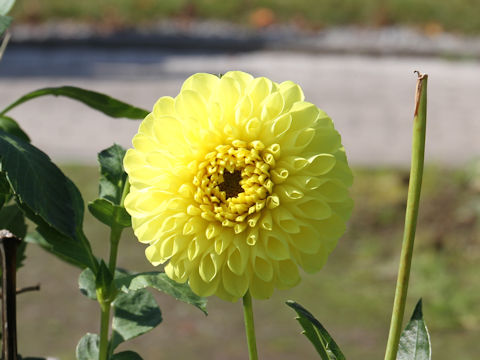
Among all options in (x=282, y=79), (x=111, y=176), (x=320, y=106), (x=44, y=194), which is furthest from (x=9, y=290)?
(x=282, y=79)

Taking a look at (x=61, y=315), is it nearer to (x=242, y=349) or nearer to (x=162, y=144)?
(x=242, y=349)

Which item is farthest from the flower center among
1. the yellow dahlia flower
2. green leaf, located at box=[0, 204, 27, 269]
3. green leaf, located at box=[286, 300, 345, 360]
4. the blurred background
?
the blurred background

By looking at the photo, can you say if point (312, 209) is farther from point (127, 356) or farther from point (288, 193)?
point (127, 356)

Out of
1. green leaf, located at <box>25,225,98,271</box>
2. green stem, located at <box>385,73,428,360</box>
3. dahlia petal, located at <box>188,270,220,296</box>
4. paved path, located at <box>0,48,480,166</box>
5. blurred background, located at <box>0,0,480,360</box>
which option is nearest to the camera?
green stem, located at <box>385,73,428,360</box>

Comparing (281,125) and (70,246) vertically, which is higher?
(281,125)

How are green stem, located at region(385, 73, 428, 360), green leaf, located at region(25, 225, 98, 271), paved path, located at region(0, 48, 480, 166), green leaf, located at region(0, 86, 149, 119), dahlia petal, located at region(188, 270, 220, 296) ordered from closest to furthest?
green stem, located at region(385, 73, 428, 360) < dahlia petal, located at region(188, 270, 220, 296) < green leaf, located at region(25, 225, 98, 271) < green leaf, located at region(0, 86, 149, 119) < paved path, located at region(0, 48, 480, 166)

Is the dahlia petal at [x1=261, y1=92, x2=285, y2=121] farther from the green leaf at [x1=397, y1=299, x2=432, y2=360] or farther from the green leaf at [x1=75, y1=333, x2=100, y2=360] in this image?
the green leaf at [x1=75, y1=333, x2=100, y2=360]

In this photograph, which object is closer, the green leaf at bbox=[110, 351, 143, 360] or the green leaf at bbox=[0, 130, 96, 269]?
the green leaf at bbox=[0, 130, 96, 269]

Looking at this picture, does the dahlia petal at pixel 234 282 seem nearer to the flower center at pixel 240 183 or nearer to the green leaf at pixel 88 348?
the flower center at pixel 240 183
